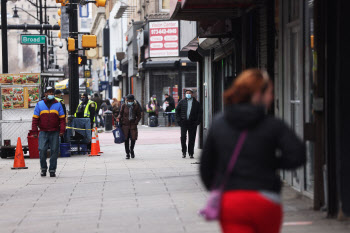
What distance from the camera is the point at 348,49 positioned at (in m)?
8.20

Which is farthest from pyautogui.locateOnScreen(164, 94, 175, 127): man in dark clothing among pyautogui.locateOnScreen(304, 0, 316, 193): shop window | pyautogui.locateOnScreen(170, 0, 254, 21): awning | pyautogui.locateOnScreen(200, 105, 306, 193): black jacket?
pyautogui.locateOnScreen(200, 105, 306, 193): black jacket

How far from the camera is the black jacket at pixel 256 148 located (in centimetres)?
441

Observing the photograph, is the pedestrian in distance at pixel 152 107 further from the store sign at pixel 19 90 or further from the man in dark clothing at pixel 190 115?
the man in dark clothing at pixel 190 115

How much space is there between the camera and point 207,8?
12281 mm

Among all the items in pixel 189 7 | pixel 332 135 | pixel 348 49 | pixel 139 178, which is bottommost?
pixel 139 178

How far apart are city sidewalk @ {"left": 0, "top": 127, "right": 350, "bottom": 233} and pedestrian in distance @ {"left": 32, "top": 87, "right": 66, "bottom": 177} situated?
0.51 m

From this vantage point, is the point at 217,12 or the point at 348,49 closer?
the point at 348,49

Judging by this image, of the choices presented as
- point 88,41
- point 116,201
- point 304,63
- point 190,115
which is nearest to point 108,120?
point 88,41

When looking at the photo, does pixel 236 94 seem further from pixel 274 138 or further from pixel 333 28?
pixel 333 28

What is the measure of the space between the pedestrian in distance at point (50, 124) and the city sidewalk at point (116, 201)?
51cm

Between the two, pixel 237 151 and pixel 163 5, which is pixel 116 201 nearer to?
pixel 237 151

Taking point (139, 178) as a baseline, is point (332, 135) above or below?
above

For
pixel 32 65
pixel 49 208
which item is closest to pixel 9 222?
pixel 49 208

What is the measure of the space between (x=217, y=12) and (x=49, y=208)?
4592mm
